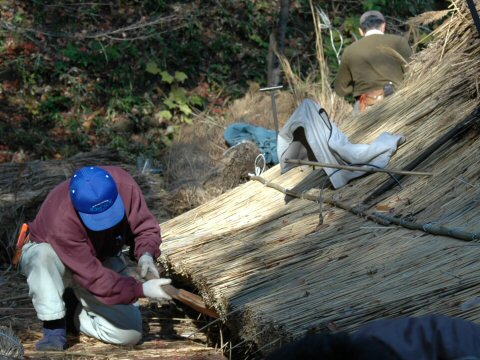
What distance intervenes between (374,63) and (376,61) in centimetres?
3

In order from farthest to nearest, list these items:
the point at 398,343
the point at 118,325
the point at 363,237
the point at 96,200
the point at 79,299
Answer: the point at 79,299, the point at 118,325, the point at 96,200, the point at 363,237, the point at 398,343

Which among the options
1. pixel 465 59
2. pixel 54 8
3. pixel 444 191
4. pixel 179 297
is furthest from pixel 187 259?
pixel 54 8

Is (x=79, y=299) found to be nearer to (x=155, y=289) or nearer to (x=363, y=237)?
(x=155, y=289)

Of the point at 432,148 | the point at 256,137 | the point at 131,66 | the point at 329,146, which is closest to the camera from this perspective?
the point at 432,148

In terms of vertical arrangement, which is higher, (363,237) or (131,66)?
(131,66)

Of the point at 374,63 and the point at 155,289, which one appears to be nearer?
the point at 155,289

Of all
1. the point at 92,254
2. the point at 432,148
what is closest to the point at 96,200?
the point at 92,254

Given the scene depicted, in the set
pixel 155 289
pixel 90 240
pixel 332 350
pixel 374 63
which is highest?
pixel 332 350

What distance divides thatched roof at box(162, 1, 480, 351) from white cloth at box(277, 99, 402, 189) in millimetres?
74

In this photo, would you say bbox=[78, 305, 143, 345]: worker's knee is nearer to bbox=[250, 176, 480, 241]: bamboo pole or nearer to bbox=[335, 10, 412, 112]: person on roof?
bbox=[250, 176, 480, 241]: bamboo pole

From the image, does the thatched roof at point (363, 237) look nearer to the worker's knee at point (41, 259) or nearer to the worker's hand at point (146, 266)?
the worker's hand at point (146, 266)

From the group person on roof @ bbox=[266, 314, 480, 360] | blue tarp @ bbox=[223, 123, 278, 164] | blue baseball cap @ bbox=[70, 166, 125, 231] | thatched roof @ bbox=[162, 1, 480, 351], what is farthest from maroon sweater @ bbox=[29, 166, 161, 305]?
blue tarp @ bbox=[223, 123, 278, 164]

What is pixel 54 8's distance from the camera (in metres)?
11.8

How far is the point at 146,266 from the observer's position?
4.67 metres
